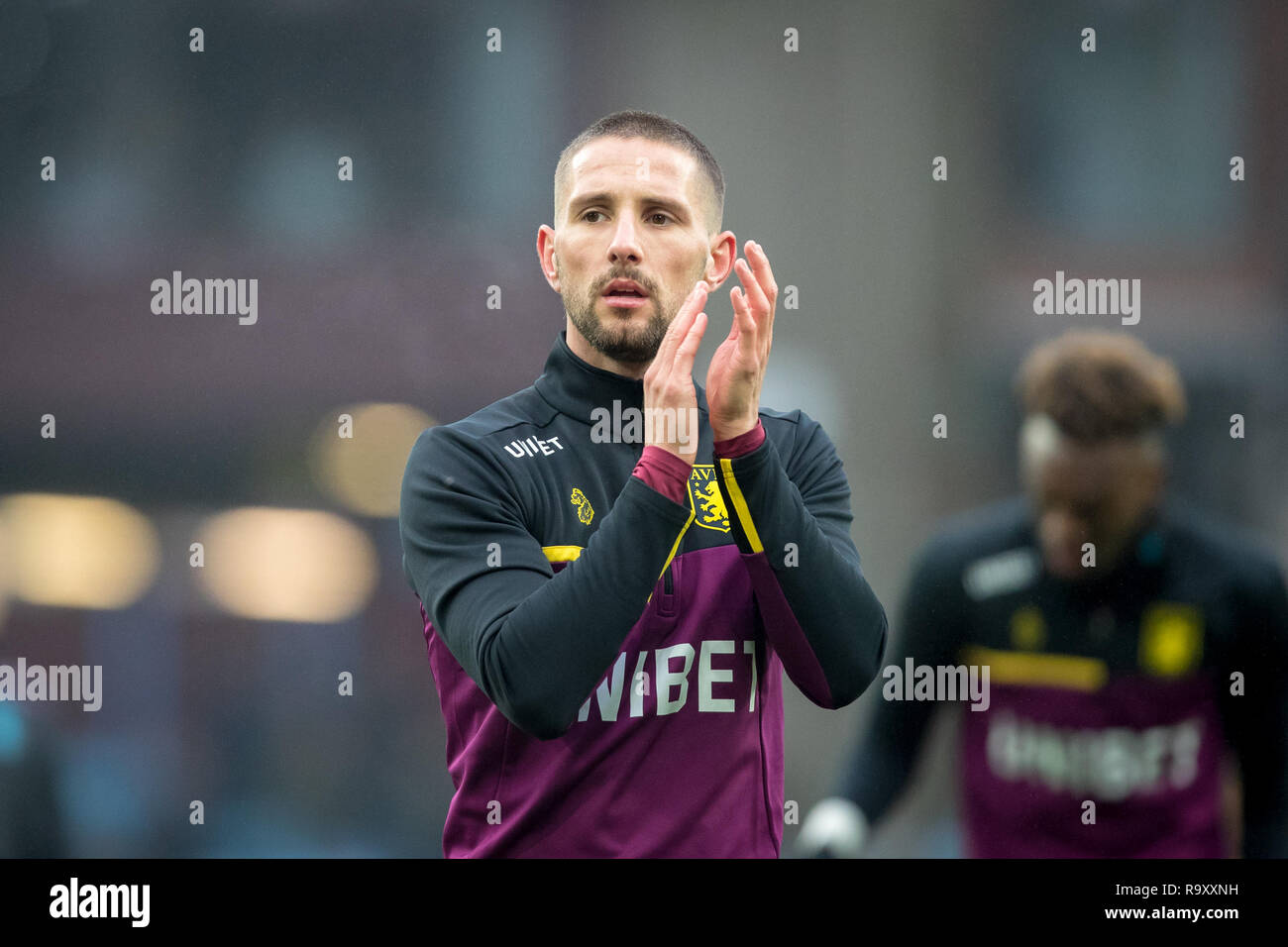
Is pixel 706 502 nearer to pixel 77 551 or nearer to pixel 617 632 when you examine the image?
pixel 617 632

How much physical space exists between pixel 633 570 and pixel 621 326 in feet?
2.36

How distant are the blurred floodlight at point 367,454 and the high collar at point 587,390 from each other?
2.15 m

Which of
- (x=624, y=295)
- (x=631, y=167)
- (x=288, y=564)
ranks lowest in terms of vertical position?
(x=288, y=564)

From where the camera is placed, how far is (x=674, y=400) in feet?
7.66

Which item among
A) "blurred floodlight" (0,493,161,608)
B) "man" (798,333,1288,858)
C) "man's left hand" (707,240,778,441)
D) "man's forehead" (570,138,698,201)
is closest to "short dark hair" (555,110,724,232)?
"man's forehead" (570,138,698,201)

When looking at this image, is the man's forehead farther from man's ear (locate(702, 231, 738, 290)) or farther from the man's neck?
the man's neck

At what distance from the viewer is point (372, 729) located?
530cm

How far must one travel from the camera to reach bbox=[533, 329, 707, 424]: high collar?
2764 mm

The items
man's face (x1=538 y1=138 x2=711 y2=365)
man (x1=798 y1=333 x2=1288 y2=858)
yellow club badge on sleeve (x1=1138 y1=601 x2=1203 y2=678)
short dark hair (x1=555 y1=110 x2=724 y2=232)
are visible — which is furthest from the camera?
yellow club badge on sleeve (x1=1138 y1=601 x2=1203 y2=678)

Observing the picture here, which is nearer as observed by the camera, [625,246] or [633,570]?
[633,570]

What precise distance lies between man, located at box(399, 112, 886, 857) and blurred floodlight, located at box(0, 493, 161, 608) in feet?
10.7

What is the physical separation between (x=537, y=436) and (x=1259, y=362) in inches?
142

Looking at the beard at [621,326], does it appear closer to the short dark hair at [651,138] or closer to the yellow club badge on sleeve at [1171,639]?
the short dark hair at [651,138]

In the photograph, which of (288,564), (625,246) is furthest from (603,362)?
(288,564)
